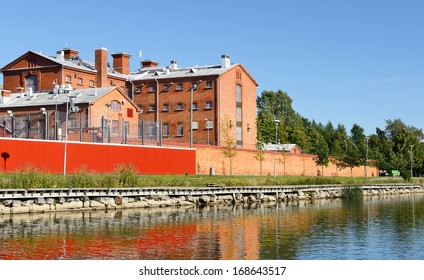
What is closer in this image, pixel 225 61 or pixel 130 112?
pixel 130 112

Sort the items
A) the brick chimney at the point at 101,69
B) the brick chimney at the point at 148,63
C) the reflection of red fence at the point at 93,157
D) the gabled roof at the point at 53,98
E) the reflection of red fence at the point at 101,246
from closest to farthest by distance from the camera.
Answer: the reflection of red fence at the point at 101,246 → the reflection of red fence at the point at 93,157 → the gabled roof at the point at 53,98 → the brick chimney at the point at 101,69 → the brick chimney at the point at 148,63

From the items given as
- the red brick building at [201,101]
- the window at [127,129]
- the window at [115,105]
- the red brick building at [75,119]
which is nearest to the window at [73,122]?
the red brick building at [75,119]

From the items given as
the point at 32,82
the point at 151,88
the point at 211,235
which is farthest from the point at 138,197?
the point at 32,82

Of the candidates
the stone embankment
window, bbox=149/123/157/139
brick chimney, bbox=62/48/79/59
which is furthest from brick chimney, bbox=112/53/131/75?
the stone embankment

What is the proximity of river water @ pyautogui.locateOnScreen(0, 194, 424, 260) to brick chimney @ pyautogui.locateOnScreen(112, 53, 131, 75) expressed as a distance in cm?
5260

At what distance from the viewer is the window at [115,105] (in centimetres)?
7038

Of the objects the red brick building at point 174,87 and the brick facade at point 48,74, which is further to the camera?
the red brick building at point 174,87

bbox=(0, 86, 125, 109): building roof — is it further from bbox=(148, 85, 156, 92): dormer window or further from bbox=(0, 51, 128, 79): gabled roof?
bbox=(148, 85, 156, 92): dormer window

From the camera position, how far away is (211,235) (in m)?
28.2

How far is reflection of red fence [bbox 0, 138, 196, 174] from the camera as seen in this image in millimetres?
46031

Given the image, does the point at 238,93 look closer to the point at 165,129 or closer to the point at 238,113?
the point at 238,113

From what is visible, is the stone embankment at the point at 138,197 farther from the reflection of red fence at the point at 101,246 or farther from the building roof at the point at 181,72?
the building roof at the point at 181,72

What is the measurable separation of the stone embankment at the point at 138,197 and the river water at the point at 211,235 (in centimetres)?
130

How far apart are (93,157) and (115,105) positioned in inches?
805
